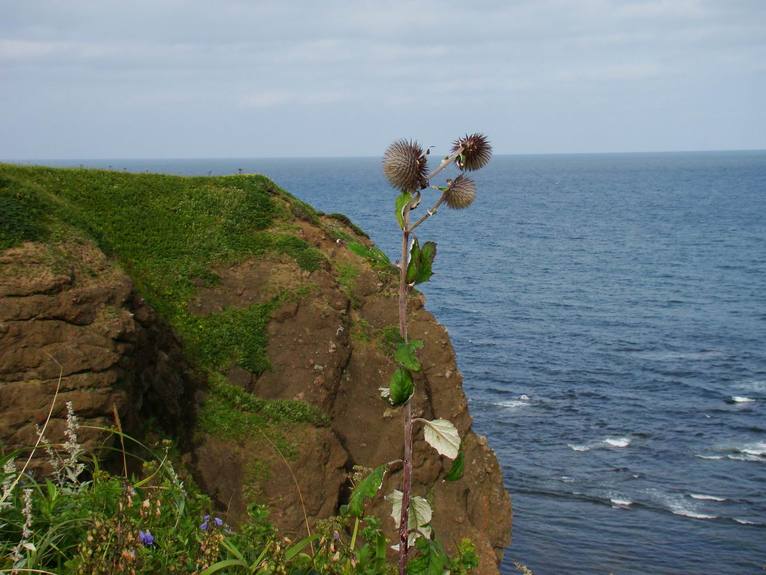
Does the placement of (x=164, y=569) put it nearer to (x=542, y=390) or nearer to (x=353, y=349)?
(x=353, y=349)

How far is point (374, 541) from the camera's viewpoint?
6.56 metres

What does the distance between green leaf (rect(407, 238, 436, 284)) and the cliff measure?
35.5 feet

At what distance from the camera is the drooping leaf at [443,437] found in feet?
18.1

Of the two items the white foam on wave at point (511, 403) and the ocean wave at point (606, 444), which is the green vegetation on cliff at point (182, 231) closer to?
the ocean wave at point (606, 444)

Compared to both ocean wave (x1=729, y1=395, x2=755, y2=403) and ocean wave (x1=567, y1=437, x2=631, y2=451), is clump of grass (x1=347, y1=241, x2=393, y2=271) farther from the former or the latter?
ocean wave (x1=729, y1=395, x2=755, y2=403)

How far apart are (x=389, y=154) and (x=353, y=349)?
16607mm

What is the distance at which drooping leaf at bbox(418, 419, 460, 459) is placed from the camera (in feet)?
18.1

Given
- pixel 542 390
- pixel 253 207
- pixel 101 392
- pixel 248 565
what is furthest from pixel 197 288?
pixel 542 390

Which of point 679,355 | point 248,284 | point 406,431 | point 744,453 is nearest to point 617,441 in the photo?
point 744,453

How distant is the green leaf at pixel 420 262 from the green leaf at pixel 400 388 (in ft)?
2.05

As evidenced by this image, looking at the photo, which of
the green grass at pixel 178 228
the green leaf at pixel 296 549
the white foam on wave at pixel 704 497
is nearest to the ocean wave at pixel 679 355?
the white foam on wave at pixel 704 497

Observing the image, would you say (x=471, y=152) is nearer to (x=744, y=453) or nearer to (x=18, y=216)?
(x=18, y=216)

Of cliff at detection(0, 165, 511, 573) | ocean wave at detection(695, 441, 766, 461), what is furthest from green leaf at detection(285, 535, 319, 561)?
ocean wave at detection(695, 441, 766, 461)

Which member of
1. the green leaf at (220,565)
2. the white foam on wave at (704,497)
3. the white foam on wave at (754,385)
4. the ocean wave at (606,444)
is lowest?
the white foam on wave at (704,497)
